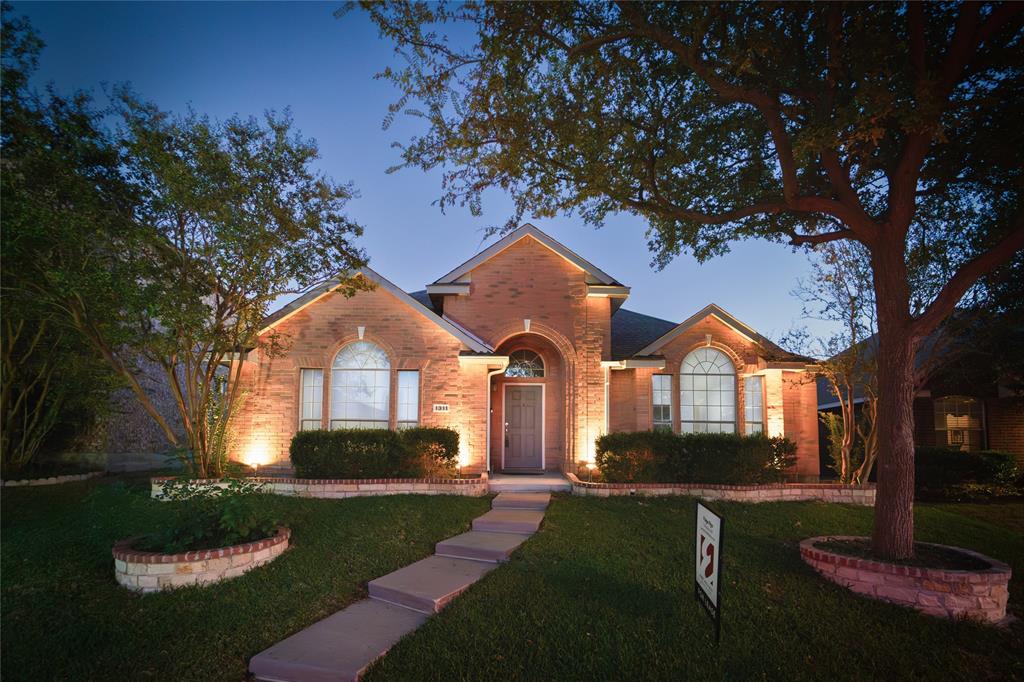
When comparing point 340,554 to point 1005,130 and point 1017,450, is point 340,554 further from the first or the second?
point 1017,450

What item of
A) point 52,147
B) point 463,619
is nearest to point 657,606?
point 463,619

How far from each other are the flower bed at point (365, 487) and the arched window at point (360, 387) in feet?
7.20

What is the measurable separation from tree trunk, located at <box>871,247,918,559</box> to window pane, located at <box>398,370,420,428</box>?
940 centimetres

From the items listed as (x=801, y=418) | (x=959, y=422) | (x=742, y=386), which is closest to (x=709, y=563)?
(x=742, y=386)

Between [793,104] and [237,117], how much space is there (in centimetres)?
993

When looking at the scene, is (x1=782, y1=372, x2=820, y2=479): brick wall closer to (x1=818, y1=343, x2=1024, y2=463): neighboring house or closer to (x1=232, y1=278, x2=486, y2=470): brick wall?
(x1=818, y1=343, x2=1024, y2=463): neighboring house

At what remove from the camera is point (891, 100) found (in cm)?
573

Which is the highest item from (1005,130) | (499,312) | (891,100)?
(1005,130)

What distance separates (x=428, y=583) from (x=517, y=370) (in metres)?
9.46

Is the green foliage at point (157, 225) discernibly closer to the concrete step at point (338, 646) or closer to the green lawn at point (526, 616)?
the green lawn at point (526, 616)

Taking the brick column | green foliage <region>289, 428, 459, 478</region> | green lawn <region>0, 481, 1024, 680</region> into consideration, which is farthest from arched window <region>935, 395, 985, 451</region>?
green foliage <region>289, 428, 459, 478</region>

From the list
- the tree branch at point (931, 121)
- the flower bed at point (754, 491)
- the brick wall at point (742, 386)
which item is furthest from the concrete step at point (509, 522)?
the tree branch at point (931, 121)

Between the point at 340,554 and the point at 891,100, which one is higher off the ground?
the point at 891,100

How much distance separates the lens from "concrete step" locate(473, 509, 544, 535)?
8555 mm
